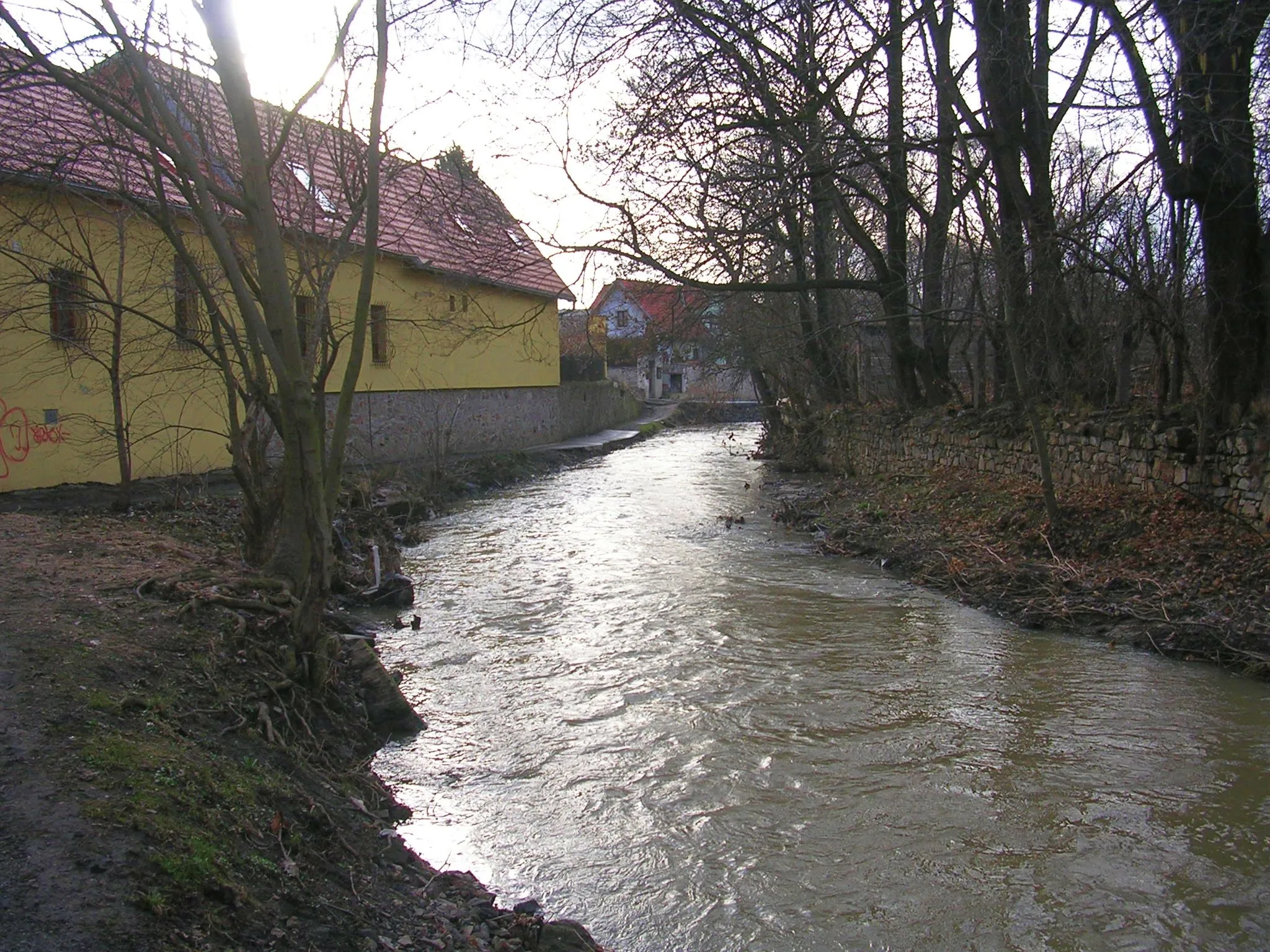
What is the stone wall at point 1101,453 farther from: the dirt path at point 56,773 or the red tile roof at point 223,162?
the dirt path at point 56,773

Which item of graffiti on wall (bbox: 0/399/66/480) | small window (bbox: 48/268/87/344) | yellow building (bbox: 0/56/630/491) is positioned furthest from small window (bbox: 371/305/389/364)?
graffiti on wall (bbox: 0/399/66/480)

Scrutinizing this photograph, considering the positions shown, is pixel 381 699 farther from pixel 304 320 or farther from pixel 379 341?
pixel 379 341

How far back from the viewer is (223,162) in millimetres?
7711

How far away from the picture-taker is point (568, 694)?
7402 millimetres

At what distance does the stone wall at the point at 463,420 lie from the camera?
21.2 m

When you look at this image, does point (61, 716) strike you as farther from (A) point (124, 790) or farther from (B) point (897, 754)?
(B) point (897, 754)

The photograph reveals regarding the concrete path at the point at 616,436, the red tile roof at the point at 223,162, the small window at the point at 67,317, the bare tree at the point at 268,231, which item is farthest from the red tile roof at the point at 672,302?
the concrete path at the point at 616,436

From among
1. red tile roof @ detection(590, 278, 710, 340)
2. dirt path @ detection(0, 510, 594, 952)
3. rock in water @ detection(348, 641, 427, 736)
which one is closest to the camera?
dirt path @ detection(0, 510, 594, 952)

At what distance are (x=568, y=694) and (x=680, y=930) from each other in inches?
127

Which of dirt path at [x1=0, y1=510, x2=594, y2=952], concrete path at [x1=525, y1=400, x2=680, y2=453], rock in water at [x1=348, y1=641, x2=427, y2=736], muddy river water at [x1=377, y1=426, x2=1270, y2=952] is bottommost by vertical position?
muddy river water at [x1=377, y1=426, x2=1270, y2=952]

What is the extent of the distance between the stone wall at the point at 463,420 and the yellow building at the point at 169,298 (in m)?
0.08

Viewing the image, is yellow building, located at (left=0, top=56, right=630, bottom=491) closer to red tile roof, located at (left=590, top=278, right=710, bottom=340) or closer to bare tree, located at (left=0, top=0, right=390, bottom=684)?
bare tree, located at (left=0, top=0, right=390, bottom=684)

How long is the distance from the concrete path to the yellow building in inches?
184

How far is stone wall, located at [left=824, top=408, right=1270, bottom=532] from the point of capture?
9.23m
